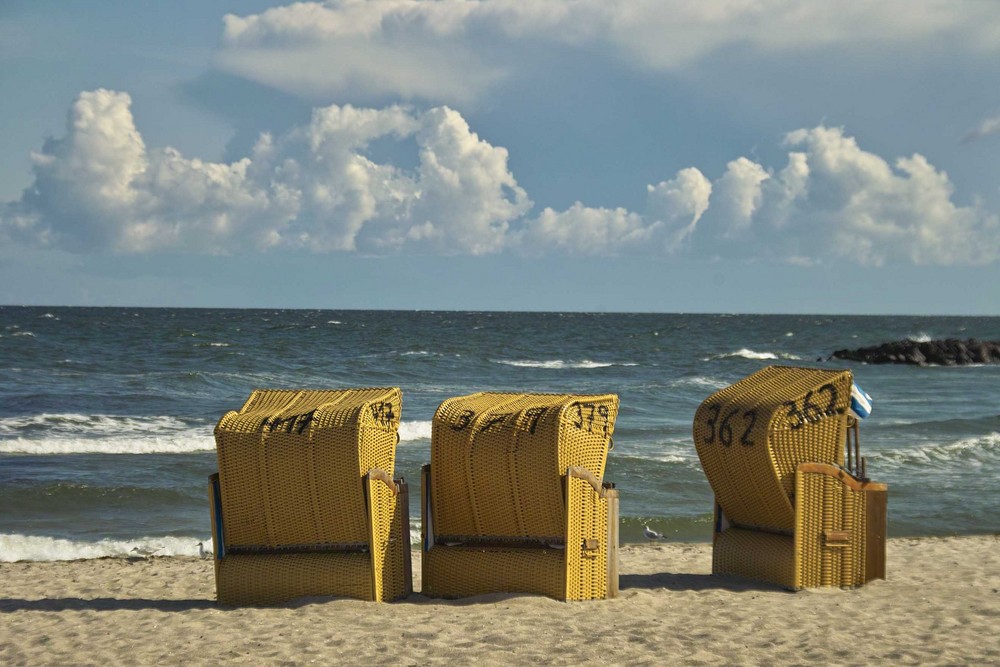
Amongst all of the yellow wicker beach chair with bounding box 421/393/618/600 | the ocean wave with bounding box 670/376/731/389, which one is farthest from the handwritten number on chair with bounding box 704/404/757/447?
the ocean wave with bounding box 670/376/731/389

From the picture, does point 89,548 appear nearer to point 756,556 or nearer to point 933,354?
point 756,556

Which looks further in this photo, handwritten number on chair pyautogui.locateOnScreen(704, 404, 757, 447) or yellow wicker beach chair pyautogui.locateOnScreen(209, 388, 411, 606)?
handwritten number on chair pyautogui.locateOnScreen(704, 404, 757, 447)

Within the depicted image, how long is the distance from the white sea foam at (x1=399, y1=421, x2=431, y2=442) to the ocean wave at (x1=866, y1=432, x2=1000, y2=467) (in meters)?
7.50

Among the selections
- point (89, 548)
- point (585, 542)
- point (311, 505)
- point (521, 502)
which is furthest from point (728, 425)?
point (89, 548)

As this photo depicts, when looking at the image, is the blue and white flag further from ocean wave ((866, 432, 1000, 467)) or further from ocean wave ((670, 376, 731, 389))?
ocean wave ((670, 376, 731, 389))

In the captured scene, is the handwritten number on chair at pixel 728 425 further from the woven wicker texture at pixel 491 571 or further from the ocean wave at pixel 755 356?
the ocean wave at pixel 755 356

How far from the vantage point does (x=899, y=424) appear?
21.4 meters

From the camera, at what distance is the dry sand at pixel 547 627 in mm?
6168

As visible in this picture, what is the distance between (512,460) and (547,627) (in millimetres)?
1115

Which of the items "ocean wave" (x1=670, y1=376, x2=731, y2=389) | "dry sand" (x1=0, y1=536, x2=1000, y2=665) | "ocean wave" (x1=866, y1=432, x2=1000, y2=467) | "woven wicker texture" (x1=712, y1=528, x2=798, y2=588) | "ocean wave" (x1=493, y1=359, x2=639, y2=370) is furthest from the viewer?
"ocean wave" (x1=493, y1=359, x2=639, y2=370)

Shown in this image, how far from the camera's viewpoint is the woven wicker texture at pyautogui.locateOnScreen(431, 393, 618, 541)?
7117 mm

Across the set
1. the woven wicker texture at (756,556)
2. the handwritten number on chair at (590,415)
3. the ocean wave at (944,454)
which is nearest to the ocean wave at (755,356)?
the ocean wave at (944,454)

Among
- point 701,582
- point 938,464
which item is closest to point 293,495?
point 701,582

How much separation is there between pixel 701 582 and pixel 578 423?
6.49ft
